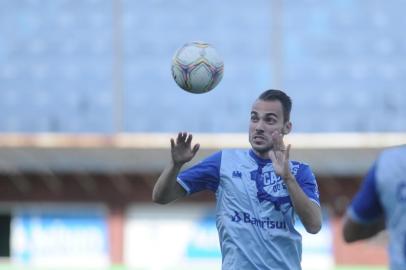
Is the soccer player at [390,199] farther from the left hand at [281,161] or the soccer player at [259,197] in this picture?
the soccer player at [259,197]

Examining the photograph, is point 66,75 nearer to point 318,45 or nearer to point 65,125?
point 65,125

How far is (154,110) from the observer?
82.3ft

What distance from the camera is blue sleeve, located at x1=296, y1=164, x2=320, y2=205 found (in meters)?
5.00

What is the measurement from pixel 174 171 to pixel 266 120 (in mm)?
533

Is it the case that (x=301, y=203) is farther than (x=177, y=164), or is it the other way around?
(x=177, y=164)

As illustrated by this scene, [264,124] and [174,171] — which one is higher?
[264,124]

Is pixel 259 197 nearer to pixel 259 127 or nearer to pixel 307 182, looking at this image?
pixel 307 182

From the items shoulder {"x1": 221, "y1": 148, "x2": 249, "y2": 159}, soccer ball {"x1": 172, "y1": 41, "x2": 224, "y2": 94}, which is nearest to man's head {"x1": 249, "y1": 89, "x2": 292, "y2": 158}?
shoulder {"x1": 221, "y1": 148, "x2": 249, "y2": 159}

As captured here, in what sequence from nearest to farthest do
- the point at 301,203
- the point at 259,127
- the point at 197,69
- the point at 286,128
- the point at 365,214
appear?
the point at 365,214 → the point at 301,203 → the point at 259,127 → the point at 286,128 → the point at 197,69

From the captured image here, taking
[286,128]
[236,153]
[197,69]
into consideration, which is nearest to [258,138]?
[286,128]

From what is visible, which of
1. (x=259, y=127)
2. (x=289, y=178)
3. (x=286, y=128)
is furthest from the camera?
(x=286, y=128)

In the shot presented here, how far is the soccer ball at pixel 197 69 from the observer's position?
19.1 ft

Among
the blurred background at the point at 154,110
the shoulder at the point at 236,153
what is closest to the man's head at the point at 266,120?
the shoulder at the point at 236,153

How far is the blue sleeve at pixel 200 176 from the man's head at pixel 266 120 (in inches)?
10.5
